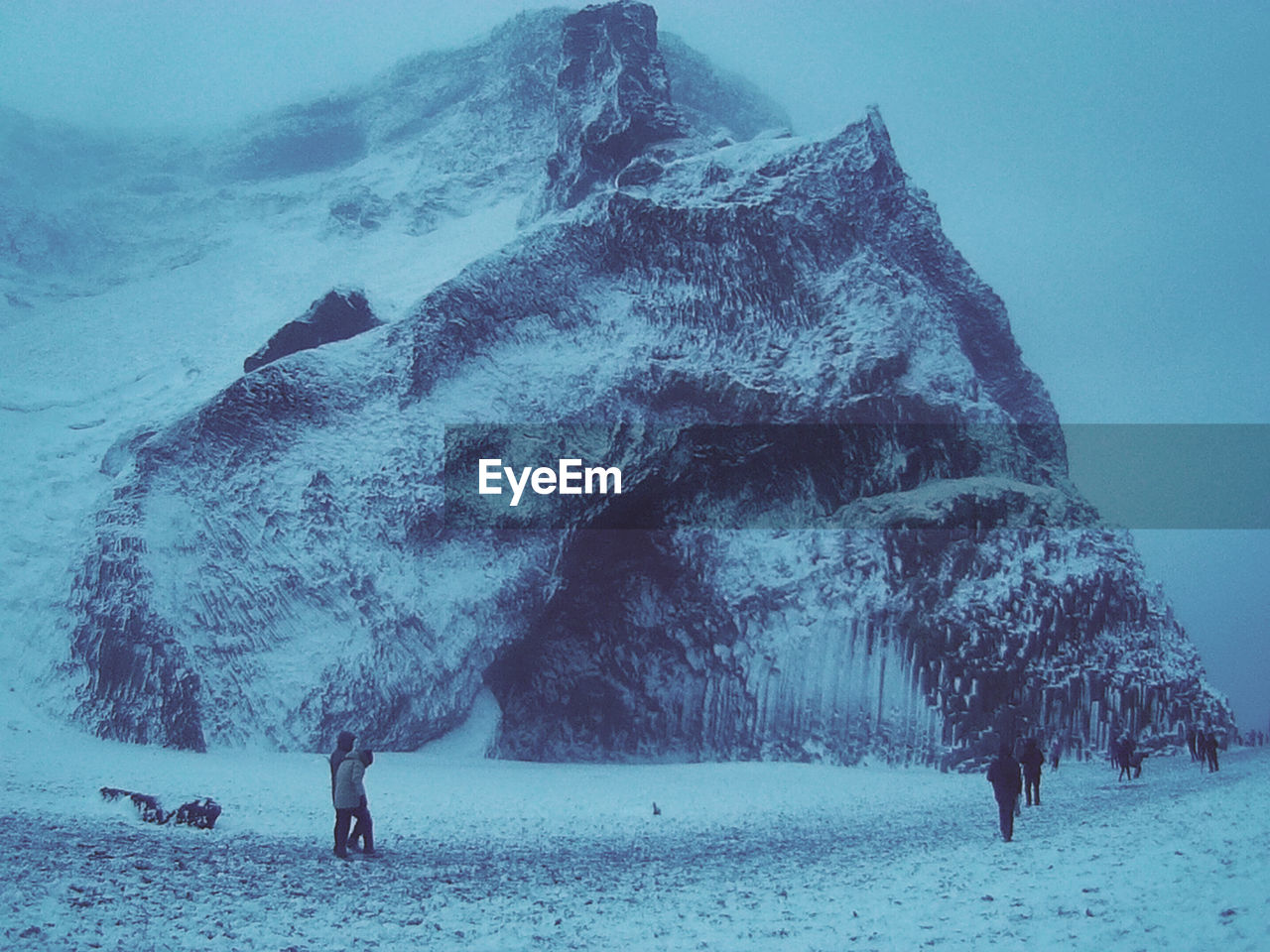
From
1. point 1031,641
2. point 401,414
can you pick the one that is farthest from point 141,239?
point 1031,641

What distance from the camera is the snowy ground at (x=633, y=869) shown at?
260 inches

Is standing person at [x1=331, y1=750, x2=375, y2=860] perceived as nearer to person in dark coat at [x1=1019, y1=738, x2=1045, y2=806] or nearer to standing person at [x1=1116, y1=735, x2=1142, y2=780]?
person in dark coat at [x1=1019, y1=738, x2=1045, y2=806]

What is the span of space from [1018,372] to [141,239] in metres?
49.9

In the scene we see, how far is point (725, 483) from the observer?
2114cm

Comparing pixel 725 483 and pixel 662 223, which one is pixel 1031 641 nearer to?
Result: pixel 725 483

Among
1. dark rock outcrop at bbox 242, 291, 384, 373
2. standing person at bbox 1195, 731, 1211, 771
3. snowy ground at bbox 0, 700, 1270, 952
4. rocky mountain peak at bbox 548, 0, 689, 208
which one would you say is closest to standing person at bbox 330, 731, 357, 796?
snowy ground at bbox 0, 700, 1270, 952

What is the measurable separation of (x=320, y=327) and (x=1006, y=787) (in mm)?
25108

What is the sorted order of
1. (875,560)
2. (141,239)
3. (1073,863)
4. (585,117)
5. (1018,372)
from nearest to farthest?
1. (1073,863)
2. (875,560)
3. (1018,372)
4. (585,117)
5. (141,239)

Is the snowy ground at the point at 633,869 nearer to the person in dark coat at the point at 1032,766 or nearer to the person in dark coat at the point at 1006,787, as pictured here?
the person in dark coat at the point at 1006,787

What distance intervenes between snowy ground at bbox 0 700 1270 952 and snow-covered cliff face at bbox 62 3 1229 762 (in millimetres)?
3612

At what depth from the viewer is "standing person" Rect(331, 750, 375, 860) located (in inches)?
344

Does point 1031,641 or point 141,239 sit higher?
point 141,239

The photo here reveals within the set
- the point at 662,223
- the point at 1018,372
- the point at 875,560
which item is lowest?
the point at 875,560

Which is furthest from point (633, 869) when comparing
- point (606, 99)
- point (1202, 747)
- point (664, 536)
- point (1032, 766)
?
point (606, 99)
